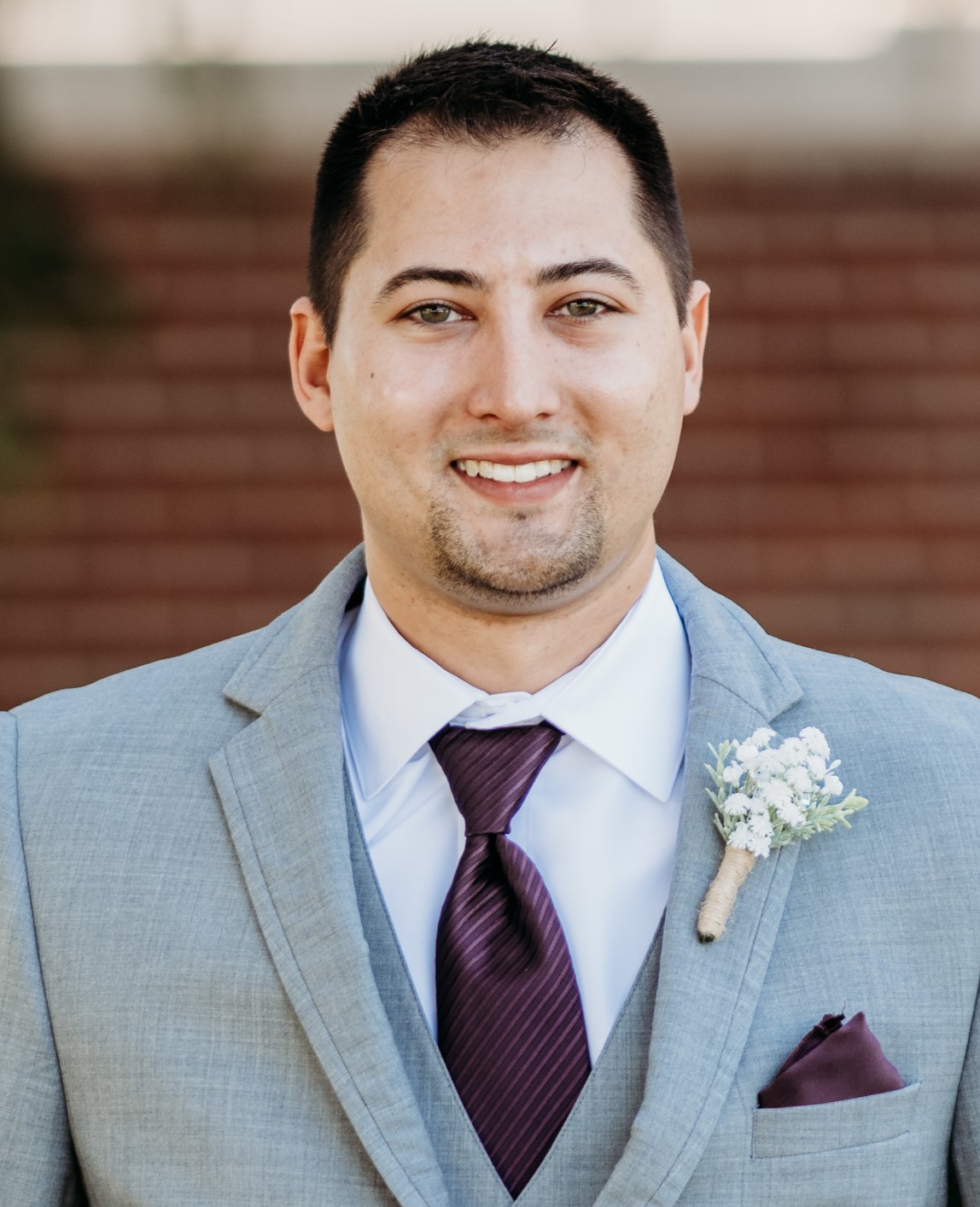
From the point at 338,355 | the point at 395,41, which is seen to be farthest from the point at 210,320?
the point at 338,355

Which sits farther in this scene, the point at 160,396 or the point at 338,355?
the point at 160,396

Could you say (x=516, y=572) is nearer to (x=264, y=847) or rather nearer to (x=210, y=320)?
(x=264, y=847)

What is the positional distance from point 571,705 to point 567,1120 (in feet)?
1.81

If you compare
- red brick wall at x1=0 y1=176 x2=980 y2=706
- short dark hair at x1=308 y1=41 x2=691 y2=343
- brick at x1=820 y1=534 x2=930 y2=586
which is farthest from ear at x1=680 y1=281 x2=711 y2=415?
brick at x1=820 y1=534 x2=930 y2=586

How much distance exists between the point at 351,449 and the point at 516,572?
29 cm

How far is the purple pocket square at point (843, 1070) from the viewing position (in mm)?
1983

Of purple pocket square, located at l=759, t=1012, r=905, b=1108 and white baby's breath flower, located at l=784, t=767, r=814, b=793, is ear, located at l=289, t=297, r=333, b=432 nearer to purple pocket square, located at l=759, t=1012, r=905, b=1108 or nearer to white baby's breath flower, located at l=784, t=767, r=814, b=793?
white baby's breath flower, located at l=784, t=767, r=814, b=793

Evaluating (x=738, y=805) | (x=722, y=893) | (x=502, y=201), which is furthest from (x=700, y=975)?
Answer: (x=502, y=201)

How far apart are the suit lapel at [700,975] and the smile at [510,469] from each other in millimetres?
343

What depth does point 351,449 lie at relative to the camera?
2.33 metres

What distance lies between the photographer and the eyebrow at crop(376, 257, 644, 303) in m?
2.24

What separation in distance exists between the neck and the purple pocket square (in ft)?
2.08

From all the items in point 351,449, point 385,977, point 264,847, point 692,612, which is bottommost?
point 385,977

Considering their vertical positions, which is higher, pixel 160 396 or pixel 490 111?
pixel 490 111
